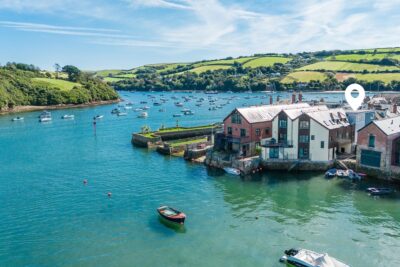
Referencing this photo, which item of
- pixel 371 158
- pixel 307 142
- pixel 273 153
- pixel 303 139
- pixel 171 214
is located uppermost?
pixel 303 139

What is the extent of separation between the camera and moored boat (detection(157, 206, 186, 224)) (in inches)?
1721

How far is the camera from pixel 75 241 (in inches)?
1604

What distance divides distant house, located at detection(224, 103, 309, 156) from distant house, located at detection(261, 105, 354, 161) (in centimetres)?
335

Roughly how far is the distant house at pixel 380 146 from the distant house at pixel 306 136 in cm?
506

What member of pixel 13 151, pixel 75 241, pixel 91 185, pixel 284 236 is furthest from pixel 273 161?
pixel 13 151

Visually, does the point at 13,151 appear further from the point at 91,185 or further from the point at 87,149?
the point at 91,185

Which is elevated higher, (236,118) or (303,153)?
(236,118)

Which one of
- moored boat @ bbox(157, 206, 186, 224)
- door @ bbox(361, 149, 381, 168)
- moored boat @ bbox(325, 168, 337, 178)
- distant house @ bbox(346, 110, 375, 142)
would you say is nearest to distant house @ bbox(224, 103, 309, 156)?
distant house @ bbox(346, 110, 375, 142)

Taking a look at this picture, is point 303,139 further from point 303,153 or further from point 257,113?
point 257,113

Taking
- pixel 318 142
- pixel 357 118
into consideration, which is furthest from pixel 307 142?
pixel 357 118

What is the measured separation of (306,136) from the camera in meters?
65.1

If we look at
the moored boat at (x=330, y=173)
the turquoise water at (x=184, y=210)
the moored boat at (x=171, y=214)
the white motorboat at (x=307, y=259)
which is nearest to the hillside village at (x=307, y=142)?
the moored boat at (x=330, y=173)

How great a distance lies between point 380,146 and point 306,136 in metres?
11.8

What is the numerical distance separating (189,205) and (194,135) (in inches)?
1935
